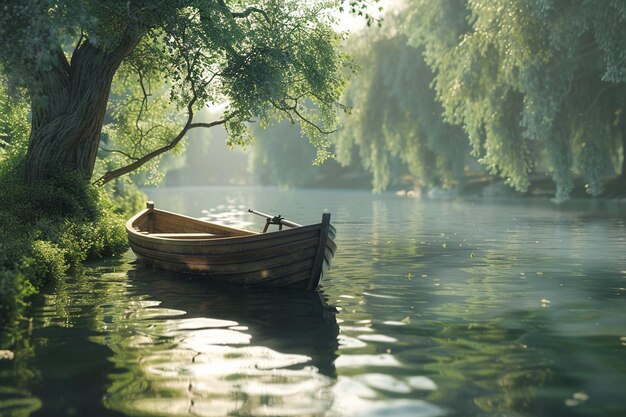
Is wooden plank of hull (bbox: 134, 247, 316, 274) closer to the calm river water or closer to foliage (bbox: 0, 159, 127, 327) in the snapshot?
the calm river water

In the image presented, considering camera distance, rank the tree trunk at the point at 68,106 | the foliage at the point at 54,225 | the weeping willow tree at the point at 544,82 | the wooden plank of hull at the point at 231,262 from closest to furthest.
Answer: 1. the wooden plank of hull at the point at 231,262
2. the foliage at the point at 54,225
3. the tree trunk at the point at 68,106
4. the weeping willow tree at the point at 544,82

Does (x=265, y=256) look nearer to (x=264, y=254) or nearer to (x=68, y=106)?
(x=264, y=254)

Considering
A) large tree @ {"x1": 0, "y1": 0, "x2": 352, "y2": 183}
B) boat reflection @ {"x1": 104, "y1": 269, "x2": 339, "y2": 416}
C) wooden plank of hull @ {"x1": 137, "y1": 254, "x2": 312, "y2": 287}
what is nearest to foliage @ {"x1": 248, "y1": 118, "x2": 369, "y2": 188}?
large tree @ {"x1": 0, "y1": 0, "x2": 352, "y2": 183}

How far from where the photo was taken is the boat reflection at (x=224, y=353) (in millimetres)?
6273

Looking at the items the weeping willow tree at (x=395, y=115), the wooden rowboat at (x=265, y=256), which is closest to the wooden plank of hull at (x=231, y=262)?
the wooden rowboat at (x=265, y=256)

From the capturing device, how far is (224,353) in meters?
8.02

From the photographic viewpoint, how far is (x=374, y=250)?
1942 centimetres

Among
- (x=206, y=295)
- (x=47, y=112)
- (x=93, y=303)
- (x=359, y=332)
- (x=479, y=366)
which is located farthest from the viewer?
(x=47, y=112)

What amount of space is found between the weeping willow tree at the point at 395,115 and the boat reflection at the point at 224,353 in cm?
3012

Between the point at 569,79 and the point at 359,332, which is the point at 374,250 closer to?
the point at 359,332

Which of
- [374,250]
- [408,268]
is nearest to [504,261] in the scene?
[408,268]

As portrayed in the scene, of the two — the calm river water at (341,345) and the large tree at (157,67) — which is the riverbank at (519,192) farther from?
the calm river water at (341,345)

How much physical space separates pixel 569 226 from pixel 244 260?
15.8 m

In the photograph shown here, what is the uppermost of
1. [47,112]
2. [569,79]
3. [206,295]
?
[569,79]
